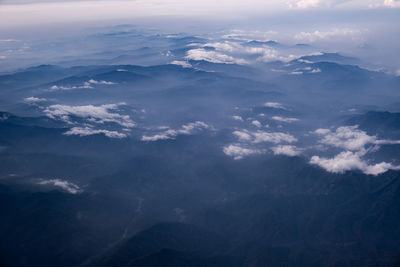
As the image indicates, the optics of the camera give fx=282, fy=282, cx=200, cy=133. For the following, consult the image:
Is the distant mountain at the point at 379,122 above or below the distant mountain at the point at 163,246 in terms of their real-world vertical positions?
above

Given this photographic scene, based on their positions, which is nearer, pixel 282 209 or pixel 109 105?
pixel 282 209

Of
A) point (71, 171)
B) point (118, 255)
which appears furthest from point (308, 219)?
point (71, 171)

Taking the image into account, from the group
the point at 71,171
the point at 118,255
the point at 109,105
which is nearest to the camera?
the point at 118,255

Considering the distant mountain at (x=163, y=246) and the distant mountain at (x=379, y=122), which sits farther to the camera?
the distant mountain at (x=379, y=122)

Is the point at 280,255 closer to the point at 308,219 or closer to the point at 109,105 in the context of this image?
the point at 308,219

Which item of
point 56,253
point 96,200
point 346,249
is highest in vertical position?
point 96,200

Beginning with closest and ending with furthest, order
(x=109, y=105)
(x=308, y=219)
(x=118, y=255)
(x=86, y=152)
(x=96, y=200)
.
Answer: (x=118, y=255) → (x=96, y=200) → (x=308, y=219) → (x=86, y=152) → (x=109, y=105)

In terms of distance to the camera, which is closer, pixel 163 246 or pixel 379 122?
pixel 163 246

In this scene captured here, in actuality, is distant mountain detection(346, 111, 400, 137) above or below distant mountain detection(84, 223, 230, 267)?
above

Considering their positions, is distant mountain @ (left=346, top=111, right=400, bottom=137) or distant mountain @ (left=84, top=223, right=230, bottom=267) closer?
distant mountain @ (left=84, top=223, right=230, bottom=267)

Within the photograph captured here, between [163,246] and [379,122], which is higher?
[379,122]

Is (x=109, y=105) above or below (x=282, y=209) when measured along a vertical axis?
above
